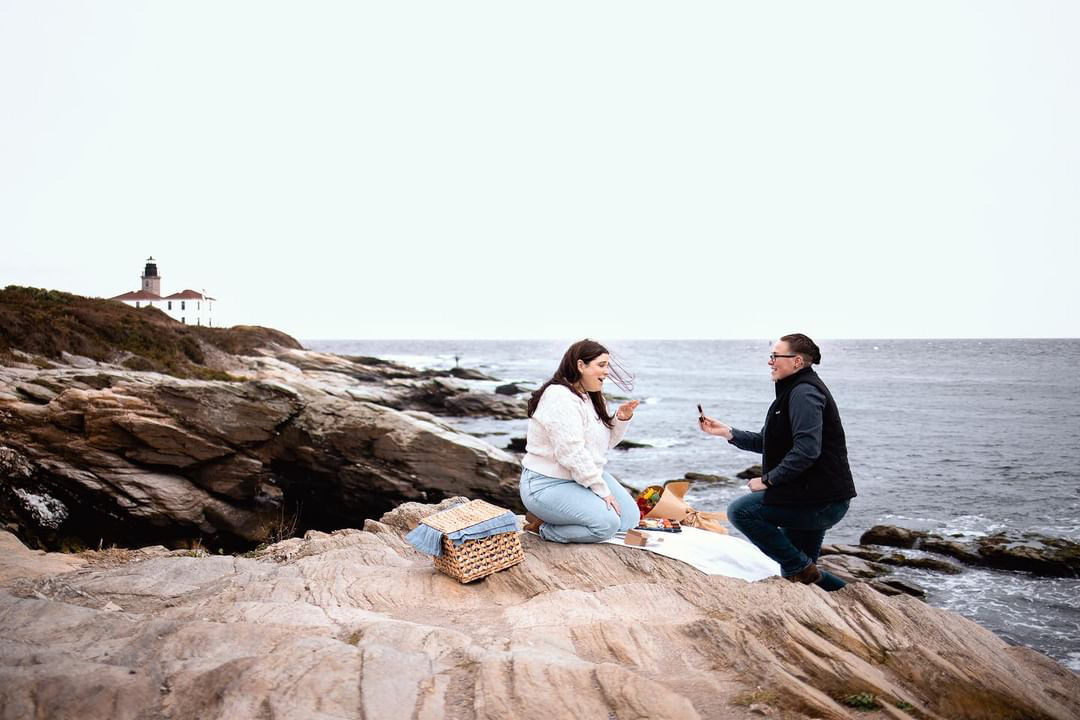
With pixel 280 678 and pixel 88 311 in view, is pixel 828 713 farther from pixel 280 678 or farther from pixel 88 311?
pixel 88 311

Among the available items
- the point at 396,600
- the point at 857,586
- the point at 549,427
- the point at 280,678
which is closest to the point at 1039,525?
the point at 857,586

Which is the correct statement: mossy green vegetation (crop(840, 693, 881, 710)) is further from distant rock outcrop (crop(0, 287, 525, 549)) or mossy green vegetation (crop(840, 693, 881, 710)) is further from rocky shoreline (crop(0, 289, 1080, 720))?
distant rock outcrop (crop(0, 287, 525, 549))

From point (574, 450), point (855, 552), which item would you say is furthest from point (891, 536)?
point (574, 450)

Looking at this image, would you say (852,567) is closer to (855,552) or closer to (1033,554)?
(855,552)

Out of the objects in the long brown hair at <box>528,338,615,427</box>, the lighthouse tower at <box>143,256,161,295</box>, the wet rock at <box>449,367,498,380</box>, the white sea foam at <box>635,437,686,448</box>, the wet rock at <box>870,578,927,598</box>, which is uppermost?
the lighthouse tower at <box>143,256,161,295</box>

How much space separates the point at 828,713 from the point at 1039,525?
1618 cm

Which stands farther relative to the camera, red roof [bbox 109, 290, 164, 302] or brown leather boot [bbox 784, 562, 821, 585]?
red roof [bbox 109, 290, 164, 302]

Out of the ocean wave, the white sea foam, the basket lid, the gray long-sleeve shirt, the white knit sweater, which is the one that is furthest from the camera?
the white sea foam

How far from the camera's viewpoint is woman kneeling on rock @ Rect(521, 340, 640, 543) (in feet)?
22.3

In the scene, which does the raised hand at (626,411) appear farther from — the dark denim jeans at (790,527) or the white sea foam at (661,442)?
the white sea foam at (661,442)

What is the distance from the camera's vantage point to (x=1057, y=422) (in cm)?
3288

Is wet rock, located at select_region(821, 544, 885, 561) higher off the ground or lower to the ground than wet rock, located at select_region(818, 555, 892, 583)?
lower

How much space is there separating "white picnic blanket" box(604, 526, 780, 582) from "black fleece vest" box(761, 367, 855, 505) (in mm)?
706

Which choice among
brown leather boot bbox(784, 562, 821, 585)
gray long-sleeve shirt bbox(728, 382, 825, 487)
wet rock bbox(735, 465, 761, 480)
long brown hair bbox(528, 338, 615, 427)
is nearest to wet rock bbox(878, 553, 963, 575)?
wet rock bbox(735, 465, 761, 480)
